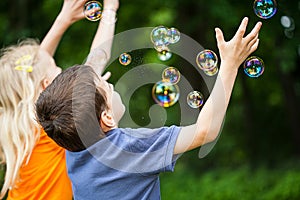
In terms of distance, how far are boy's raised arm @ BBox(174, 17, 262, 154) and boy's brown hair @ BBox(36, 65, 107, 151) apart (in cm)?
38

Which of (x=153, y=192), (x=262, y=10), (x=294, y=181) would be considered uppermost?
(x=262, y=10)

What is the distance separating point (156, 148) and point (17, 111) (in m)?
1.39

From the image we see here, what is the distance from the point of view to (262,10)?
3453 mm

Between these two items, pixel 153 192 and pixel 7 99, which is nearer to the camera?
pixel 153 192

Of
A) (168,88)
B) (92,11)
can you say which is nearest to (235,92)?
(168,88)

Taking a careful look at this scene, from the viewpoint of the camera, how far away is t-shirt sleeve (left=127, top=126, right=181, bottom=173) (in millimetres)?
2340

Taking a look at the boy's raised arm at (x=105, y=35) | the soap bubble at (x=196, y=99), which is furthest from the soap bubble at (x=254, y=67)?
the boy's raised arm at (x=105, y=35)

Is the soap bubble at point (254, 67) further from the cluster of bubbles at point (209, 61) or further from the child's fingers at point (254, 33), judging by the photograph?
the child's fingers at point (254, 33)

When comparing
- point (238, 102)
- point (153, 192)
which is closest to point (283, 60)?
point (153, 192)

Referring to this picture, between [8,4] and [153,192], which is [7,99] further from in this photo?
[8,4]

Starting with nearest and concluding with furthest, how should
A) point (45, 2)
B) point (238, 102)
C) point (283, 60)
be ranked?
1. point (283, 60)
2. point (45, 2)
3. point (238, 102)

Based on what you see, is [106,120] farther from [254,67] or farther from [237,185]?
[237,185]

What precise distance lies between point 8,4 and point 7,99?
16.1ft

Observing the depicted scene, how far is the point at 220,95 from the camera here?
231 centimetres
